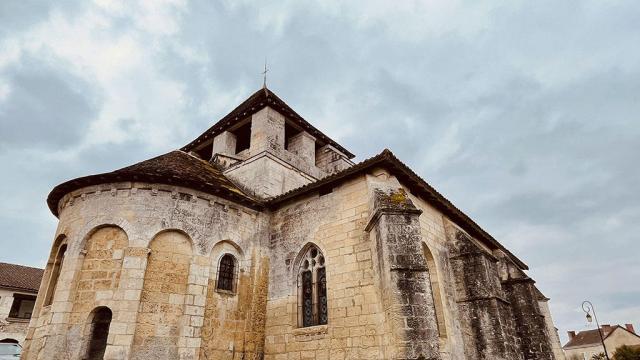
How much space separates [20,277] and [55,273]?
2189 cm

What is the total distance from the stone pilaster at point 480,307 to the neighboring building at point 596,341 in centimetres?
3949

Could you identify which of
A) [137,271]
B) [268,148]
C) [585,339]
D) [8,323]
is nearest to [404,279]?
[137,271]

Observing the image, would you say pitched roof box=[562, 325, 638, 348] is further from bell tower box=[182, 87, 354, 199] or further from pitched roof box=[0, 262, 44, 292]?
pitched roof box=[0, 262, 44, 292]

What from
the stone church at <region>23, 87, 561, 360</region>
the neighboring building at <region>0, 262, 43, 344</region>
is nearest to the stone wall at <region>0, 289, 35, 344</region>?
the neighboring building at <region>0, 262, 43, 344</region>

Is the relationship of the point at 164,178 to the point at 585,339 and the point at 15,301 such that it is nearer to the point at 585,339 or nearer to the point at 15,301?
the point at 15,301

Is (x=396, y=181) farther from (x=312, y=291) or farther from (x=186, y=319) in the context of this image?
(x=186, y=319)

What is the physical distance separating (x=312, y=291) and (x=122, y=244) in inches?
188

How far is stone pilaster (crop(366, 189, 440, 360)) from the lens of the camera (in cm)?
668

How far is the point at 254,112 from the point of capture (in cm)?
1415

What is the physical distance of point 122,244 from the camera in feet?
28.5

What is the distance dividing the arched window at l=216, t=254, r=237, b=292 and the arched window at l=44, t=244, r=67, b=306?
154 inches

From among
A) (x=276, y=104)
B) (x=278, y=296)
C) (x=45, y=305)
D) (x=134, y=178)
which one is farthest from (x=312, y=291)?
(x=276, y=104)

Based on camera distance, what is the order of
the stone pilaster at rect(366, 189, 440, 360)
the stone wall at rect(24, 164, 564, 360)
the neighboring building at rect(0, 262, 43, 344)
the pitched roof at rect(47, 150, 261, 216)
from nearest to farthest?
→ the stone pilaster at rect(366, 189, 440, 360), the stone wall at rect(24, 164, 564, 360), the pitched roof at rect(47, 150, 261, 216), the neighboring building at rect(0, 262, 43, 344)

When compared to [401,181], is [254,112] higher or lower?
higher
